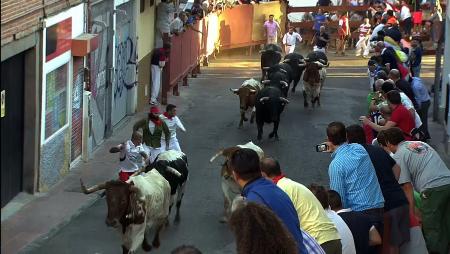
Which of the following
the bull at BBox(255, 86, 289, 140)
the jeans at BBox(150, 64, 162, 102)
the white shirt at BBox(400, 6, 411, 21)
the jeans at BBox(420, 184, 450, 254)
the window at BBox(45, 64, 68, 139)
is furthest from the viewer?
the white shirt at BBox(400, 6, 411, 21)

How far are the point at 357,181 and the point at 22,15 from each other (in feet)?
26.3

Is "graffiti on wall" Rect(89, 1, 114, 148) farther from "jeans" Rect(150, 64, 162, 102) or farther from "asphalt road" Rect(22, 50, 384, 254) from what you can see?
"jeans" Rect(150, 64, 162, 102)

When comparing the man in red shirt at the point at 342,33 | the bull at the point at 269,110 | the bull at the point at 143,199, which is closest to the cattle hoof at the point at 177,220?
the bull at the point at 143,199

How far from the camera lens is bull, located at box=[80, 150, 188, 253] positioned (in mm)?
12406

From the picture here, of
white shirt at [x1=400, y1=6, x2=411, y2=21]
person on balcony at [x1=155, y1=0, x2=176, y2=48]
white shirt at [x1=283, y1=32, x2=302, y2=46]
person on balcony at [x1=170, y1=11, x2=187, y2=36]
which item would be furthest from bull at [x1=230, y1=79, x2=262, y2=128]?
white shirt at [x1=400, y1=6, x2=411, y2=21]

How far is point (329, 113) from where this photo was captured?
26672 millimetres

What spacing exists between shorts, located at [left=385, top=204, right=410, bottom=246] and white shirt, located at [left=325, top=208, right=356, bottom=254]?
0.92 meters

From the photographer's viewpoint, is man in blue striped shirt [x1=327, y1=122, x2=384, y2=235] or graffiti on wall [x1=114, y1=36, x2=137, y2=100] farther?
graffiti on wall [x1=114, y1=36, x2=137, y2=100]

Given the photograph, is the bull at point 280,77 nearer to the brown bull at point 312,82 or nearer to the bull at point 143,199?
the brown bull at point 312,82

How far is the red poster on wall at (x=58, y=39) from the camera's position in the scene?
17453mm

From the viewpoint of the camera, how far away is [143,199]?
509 inches

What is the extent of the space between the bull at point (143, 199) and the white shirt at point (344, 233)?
3.93 m

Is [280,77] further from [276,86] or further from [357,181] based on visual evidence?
[357,181]

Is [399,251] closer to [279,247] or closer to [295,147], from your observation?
[279,247]
